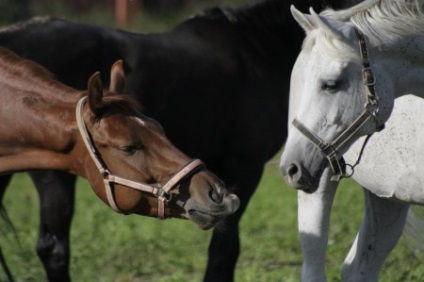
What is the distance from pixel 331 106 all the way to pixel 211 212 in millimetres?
683

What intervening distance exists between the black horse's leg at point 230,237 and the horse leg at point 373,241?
978mm

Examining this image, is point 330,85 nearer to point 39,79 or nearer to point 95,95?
point 95,95

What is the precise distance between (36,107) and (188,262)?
322cm

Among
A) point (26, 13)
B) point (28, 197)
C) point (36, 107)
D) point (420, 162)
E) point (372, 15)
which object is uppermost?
point (372, 15)

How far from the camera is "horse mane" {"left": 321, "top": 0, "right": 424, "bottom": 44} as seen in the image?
4.36 metres

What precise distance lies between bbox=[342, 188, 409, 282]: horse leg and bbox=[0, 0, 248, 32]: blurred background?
4.11 meters

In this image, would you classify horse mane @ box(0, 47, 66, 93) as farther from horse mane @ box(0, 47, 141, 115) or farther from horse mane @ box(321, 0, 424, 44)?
horse mane @ box(321, 0, 424, 44)

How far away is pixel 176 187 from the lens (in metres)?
4.00

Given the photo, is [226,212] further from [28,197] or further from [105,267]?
[28,197]

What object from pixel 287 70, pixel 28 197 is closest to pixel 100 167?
pixel 287 70

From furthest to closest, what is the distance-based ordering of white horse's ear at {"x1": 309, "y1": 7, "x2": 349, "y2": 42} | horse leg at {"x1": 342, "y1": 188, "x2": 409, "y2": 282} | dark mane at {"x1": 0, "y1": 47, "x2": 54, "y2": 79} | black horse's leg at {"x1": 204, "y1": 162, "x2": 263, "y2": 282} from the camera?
black horse's leg at {"x1": 204, "y1": 162, "x2": 263, "y2": 282}
horse leg at {"x1": 342, "y1": 188, "x2": 409, "y2": 282}
dark mane at {"x1": 0, "y1": 47, "x2": 54, "y2": 79}
white horse's ear at {"x1": 309, "y1": 7, "x2": 349, "y2": 42}

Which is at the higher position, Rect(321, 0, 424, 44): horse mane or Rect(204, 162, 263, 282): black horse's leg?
Rect(321, 0, 424, 44): horse mane

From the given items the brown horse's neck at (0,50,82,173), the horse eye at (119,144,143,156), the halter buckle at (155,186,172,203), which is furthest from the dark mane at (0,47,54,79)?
the halter buckle at (155,186,172,203)

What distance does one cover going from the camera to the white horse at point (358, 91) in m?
4.25
